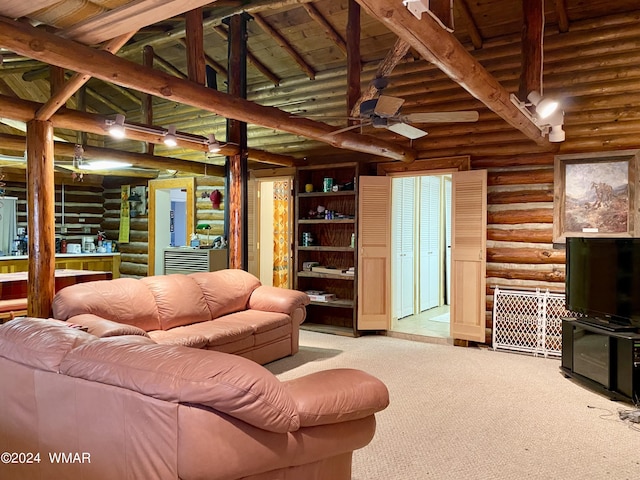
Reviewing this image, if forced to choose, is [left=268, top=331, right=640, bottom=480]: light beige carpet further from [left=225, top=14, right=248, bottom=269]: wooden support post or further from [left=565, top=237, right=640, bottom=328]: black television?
[left=225, top=14, right=248, bottom=269]: wooden support post

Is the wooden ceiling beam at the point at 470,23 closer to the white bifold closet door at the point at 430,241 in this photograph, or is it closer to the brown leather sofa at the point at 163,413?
the white bifold closet door at the point at 430,241

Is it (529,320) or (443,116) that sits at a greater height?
(443,116)

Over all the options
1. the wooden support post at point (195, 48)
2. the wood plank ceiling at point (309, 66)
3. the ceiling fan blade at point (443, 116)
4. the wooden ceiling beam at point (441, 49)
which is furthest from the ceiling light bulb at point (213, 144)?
the wooden ceiling beam at point (441, 49)

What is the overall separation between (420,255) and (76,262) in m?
5.87

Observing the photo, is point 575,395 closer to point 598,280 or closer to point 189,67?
point 598,280

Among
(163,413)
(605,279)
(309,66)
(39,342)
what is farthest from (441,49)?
(309,66)

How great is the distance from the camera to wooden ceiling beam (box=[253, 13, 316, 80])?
6.06 metres

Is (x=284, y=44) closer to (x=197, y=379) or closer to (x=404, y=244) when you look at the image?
(x=404, y=244)

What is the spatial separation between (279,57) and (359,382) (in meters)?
5.80

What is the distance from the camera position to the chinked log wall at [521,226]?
5527mm

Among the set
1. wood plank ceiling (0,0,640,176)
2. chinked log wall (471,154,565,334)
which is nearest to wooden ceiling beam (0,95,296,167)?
wood plank ceiling (0,0,640,176)

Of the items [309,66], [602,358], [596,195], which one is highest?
[309,66]

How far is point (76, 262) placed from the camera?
8.00 metres

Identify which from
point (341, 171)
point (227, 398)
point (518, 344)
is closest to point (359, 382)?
point (227, 398)
